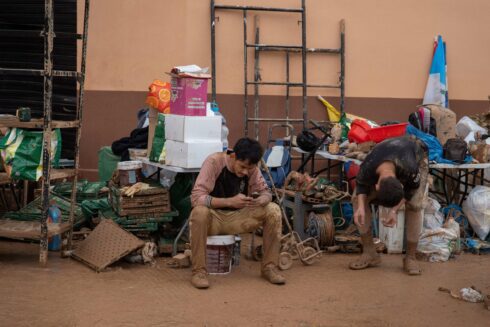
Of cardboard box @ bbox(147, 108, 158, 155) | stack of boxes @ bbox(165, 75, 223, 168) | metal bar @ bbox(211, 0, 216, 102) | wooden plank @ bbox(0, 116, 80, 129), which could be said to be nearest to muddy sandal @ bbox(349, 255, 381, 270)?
stack of boxes @ bbox(165, 75, 223, 168)

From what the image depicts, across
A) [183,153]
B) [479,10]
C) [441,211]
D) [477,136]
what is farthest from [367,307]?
[479,10]

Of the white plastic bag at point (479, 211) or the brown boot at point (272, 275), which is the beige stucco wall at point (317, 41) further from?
the brown boot at point (272, 275)

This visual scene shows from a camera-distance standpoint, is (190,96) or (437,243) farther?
(437,243)

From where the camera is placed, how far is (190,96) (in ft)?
23.9

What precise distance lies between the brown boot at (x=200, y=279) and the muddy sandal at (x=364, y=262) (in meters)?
1.57

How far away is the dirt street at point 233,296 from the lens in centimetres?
542

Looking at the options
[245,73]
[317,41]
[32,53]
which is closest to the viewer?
[32,53]

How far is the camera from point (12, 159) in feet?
21.9

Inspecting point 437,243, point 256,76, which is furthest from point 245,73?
point 437,243

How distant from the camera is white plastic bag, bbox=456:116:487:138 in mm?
9875

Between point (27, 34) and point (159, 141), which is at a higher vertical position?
point (27, 34)

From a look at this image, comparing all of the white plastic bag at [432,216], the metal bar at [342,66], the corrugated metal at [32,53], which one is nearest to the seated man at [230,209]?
the corrugated metal at [32,53]

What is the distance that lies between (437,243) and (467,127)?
9.26 ft

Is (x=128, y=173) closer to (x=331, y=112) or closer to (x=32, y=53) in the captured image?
(x=32, y=53)
